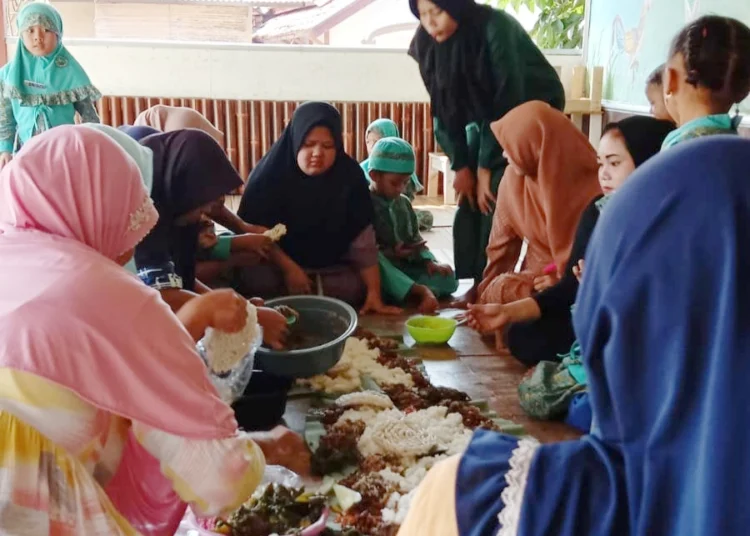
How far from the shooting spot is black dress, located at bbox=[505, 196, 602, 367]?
2639 mm

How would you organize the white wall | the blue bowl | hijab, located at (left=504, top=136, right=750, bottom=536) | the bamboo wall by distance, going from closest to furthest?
1. hijab, located at (left=504, top=136, right=750, bottom=536)
2. the blue bowl
3. the white wall
4. the bamboo wall

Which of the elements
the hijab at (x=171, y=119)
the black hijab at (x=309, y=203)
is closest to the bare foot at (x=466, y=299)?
the black hijab at (x=309, y=203)

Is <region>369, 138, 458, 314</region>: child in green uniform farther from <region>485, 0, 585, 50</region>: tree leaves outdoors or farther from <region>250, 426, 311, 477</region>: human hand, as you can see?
<region>485, 0, 585, 50</region>: tree leaves outdoors

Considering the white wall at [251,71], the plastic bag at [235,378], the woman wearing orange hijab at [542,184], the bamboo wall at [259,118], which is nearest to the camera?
the plastic bag at [235,378]

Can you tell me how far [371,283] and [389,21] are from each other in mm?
5965

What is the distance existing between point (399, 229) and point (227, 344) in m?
2.09

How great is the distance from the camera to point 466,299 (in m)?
3.68

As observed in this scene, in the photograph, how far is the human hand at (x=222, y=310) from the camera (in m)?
1.67

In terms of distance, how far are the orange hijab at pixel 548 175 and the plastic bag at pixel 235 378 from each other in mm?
1453

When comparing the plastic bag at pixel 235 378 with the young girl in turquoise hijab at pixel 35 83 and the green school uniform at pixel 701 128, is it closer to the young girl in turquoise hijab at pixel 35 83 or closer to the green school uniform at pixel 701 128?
the green school uniform at pixel 701 128

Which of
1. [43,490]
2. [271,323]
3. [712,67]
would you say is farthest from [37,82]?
[43,490]

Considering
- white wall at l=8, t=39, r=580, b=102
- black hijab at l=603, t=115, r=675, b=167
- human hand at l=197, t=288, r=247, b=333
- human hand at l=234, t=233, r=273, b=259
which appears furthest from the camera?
white wall at l=8, t=39, r=580, b=102

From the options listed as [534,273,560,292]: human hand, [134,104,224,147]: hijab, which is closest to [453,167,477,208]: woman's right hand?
[534,273,560,292]: human hand

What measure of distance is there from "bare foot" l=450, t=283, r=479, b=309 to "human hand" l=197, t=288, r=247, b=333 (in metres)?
2.01
